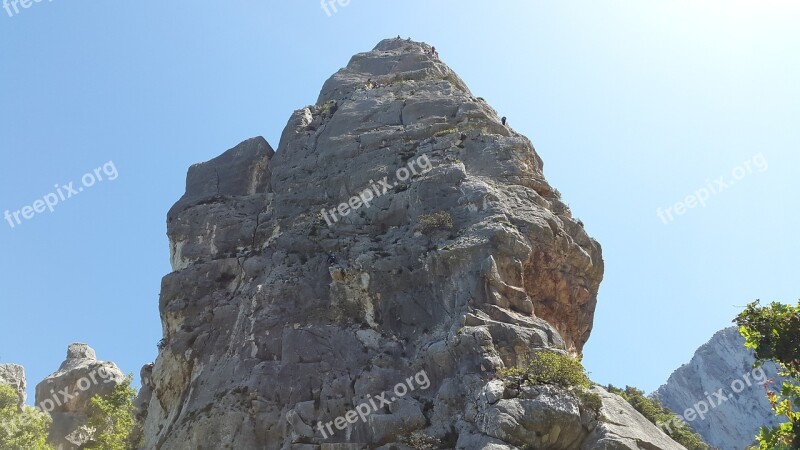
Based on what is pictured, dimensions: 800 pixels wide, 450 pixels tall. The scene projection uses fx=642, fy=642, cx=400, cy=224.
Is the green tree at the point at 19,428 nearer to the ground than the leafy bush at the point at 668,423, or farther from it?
farther from it

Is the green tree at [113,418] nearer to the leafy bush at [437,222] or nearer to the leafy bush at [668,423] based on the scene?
the leafy bush at [437,222]

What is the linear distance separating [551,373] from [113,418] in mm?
40450

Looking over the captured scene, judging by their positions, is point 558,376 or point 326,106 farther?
point 326,106

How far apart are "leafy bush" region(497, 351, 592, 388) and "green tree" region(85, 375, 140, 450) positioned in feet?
103

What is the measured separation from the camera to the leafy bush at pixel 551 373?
2203 centimetres

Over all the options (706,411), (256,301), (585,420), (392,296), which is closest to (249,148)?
(256,301)

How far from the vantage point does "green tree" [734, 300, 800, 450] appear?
1376cm

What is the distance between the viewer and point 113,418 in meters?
50.0

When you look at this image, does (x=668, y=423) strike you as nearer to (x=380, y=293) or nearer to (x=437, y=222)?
(x=437, y=222)

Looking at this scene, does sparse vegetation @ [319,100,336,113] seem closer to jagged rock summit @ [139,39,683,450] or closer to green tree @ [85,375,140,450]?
jagged rock summit @ [139,39,683,450]

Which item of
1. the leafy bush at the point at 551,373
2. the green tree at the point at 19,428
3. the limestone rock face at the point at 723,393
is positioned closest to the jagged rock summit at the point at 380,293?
the leafy bush at the point at 551,373

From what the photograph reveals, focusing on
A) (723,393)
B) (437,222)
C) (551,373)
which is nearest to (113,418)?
(437,222)

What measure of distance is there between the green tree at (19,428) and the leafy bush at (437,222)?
2754 centimetres

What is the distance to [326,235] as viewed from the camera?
3259 centimetres
